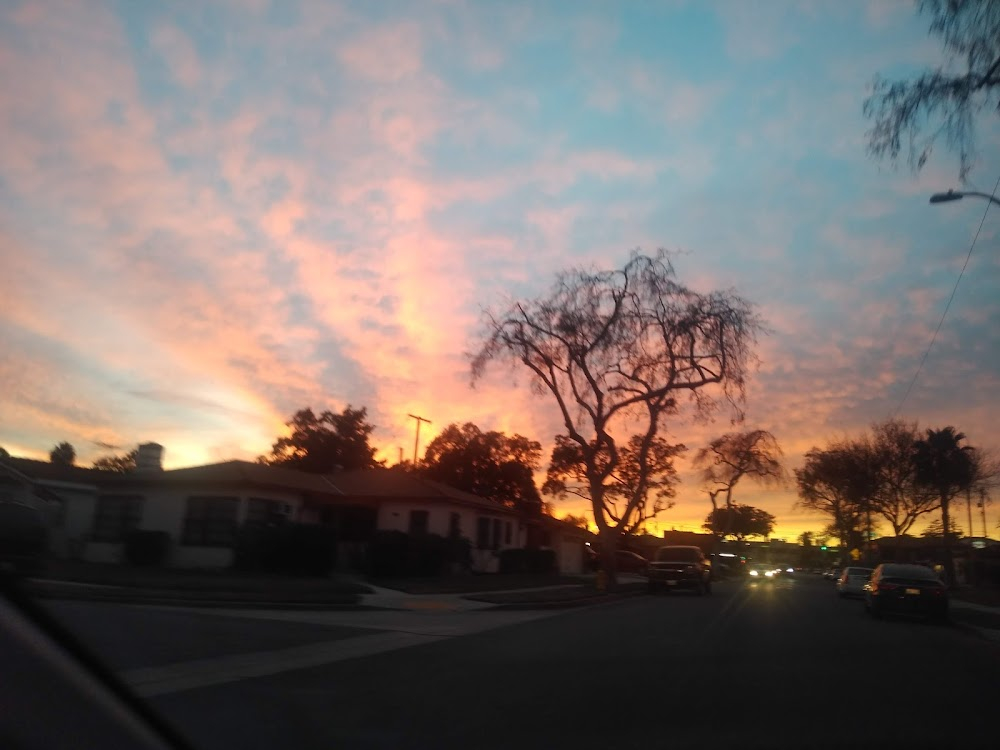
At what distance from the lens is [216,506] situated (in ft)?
100

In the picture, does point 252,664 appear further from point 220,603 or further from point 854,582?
point 854,582

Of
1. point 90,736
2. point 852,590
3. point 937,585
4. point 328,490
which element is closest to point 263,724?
point 90,736

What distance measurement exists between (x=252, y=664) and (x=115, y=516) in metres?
23.9

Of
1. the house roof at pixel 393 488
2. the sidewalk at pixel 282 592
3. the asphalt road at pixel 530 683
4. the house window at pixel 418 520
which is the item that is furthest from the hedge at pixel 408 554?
the asphalt road at pixel 530 683

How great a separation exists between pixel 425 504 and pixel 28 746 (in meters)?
34.6

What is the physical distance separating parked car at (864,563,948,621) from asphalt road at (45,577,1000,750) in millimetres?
6331

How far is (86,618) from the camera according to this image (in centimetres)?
1262

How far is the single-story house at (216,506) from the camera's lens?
99.6 feet

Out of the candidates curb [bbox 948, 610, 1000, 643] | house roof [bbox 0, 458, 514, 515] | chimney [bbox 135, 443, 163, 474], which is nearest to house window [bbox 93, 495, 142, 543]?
house roof [bbox 0, 458, 514, 515]

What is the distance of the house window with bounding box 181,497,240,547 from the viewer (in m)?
30.3

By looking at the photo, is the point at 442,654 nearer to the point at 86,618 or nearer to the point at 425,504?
the point at 86,618

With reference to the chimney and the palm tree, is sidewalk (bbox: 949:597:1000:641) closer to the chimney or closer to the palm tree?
the palm tree

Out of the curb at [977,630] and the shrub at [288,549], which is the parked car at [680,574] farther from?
the shrub at [288,549]

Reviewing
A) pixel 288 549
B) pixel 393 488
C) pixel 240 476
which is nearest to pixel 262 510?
pixel 240 476
